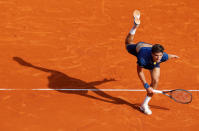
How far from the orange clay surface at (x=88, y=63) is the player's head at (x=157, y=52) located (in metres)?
1.48

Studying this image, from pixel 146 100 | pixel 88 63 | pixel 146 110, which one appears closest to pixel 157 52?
pixel 146 100

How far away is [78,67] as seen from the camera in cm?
892

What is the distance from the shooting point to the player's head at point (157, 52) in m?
6.39

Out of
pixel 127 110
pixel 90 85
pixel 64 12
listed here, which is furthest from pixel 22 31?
pixel 127 110

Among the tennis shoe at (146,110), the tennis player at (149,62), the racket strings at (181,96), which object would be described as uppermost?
the tennis player at (149,62)

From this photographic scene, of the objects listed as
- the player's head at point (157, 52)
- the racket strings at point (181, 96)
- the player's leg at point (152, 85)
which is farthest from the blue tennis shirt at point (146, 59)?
the racket strings at point (181, 96)

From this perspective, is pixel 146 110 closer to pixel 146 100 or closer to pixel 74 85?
pixel 146 100

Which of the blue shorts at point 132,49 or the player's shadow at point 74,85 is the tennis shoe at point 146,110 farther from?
the blue shorts at point 132,49

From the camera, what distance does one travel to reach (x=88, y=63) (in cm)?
909

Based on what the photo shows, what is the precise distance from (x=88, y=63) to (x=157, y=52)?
307cm

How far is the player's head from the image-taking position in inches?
252

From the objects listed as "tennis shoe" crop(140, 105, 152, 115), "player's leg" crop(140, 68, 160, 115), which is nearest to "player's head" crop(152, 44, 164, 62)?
"player's leg" crop(140, 68, 160, 115)

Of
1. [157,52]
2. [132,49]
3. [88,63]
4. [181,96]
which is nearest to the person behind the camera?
[157,52]

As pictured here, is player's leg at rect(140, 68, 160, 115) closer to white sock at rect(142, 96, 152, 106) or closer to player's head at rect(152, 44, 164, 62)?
white sock at rect(142, 96, 152, 106)
